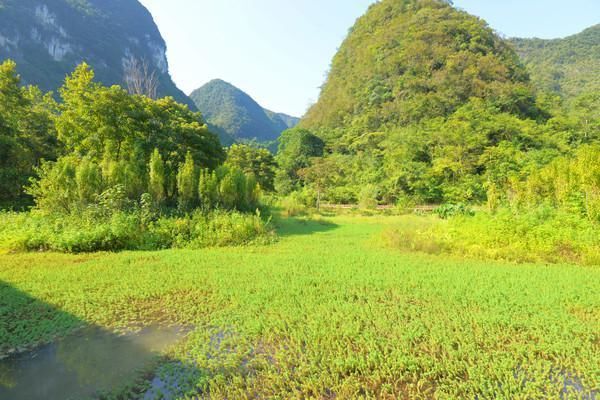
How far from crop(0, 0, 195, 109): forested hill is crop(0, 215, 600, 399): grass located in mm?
63889

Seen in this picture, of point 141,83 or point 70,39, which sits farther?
point 70,39

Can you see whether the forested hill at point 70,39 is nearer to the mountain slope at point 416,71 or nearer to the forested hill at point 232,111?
the forested hill at point 232,111

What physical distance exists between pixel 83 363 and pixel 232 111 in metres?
122

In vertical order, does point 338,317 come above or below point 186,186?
below

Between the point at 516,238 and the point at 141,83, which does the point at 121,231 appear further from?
the point at 141,83

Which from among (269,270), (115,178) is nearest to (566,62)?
(269,270)

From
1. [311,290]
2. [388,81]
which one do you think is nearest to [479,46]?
[388,81]

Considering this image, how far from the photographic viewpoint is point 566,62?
77.9 meters

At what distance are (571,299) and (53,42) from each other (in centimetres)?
10317

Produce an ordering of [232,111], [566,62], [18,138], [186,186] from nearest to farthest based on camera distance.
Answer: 1. [186,186]
2. [18,138]
3. [566,62]
4. [232,111]

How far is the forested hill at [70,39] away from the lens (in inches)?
2518

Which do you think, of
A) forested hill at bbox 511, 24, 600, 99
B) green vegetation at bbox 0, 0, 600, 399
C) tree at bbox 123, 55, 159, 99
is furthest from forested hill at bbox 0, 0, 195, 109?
forested hill at bbox 511, 24, 600, 99

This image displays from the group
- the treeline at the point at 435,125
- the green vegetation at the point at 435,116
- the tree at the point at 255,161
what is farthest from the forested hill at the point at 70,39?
the tree at the point at 255,161

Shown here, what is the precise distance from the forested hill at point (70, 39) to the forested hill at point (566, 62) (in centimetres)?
7971
